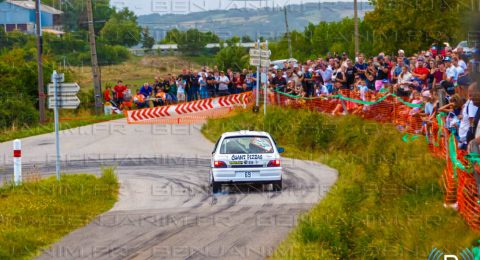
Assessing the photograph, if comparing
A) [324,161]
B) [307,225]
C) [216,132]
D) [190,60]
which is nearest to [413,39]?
[216,132]

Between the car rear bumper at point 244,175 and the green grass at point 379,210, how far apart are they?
65.3 inches

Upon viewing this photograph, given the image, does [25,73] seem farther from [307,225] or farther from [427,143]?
[307,225]

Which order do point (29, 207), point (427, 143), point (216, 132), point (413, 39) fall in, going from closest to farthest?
point (29, 207) → point (427, 143) → point (216, 132) → point (413, 39)

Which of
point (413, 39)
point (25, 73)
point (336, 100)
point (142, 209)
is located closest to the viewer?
point (142, 209)

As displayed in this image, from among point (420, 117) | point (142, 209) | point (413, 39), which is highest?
point (413, 39)

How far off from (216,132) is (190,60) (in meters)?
79.7

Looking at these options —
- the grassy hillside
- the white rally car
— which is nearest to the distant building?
the grassy hillside

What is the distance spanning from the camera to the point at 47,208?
53.8 ft

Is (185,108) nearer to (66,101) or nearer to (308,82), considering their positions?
(308,82)

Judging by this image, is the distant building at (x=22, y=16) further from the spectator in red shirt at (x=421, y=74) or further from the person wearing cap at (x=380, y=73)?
the spectator in red shirt at (x=421, y=74)

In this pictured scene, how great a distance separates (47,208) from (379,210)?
22.8 ft

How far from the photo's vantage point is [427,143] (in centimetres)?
1978

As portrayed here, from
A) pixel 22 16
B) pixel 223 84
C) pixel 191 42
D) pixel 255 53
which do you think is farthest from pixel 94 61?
pixel 22 16

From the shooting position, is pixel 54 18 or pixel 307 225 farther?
pixel 54 18
